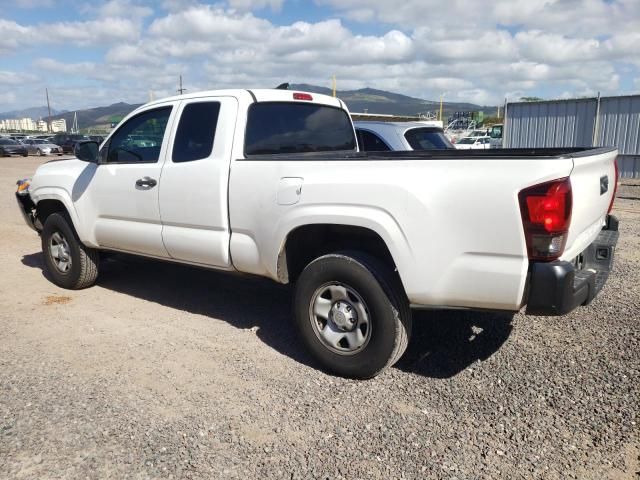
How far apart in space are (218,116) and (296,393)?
2.25 meters

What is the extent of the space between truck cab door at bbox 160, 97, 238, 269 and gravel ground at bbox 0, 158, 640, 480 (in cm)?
78

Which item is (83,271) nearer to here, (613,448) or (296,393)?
(296,393)

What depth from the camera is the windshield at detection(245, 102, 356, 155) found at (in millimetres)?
4504

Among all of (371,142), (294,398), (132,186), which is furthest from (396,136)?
(294,398)

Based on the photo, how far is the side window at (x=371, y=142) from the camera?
27.2ft

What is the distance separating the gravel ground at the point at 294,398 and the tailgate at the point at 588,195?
954 millimetres

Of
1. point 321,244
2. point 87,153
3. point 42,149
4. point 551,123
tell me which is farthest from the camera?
point 42,149

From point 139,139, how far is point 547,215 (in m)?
3.72

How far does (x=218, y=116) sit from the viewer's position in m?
4.48

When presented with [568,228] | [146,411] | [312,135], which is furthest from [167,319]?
[568,228]

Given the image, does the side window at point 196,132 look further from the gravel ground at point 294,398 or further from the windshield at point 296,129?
the gravel ground at point 294,398

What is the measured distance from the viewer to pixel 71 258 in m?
5.88

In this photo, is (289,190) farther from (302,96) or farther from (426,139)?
(426,139)

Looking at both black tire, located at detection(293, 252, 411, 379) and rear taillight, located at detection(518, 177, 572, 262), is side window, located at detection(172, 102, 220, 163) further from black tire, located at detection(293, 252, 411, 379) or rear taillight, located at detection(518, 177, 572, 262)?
rear taillight, located at detection(518, 177, 572, 262)
